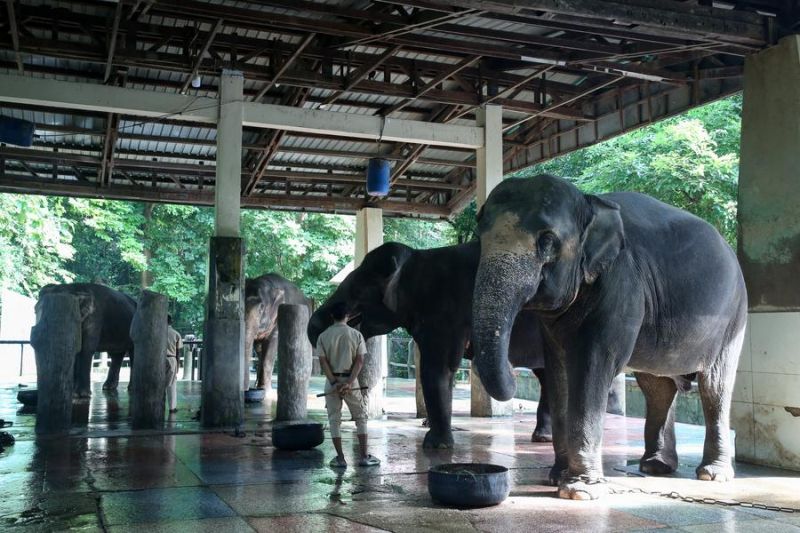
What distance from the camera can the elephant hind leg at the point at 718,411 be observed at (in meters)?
6.69

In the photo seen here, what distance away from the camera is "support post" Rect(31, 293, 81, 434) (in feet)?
30.8

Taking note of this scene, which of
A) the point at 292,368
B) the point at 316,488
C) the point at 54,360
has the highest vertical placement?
the point at 54,360

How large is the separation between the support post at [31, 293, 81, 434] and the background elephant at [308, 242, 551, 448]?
2.89 meters

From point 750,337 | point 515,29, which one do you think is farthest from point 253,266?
point 750,337

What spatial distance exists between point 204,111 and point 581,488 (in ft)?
24.9

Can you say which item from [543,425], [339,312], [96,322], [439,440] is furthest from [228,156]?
[543,425]

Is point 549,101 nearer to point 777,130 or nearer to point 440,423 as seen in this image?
point 777,130

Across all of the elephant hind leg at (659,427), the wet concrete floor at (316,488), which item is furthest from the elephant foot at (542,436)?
the elephant hind leg at (659,427)

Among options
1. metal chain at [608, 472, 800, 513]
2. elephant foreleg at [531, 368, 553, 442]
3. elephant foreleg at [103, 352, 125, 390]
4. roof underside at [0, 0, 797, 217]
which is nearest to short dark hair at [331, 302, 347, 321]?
metal chain at [608, 472, 800, 513]

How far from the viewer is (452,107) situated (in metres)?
13.0

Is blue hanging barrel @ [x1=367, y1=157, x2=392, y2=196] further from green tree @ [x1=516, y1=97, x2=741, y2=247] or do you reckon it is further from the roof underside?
green tree @ [x1=516, y1=97, x2=741, y2=247]

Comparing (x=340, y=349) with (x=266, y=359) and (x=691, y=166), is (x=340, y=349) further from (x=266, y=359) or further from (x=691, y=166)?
(x=691, y=166)

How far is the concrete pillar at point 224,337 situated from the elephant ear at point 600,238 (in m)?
5.79

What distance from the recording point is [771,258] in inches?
296
